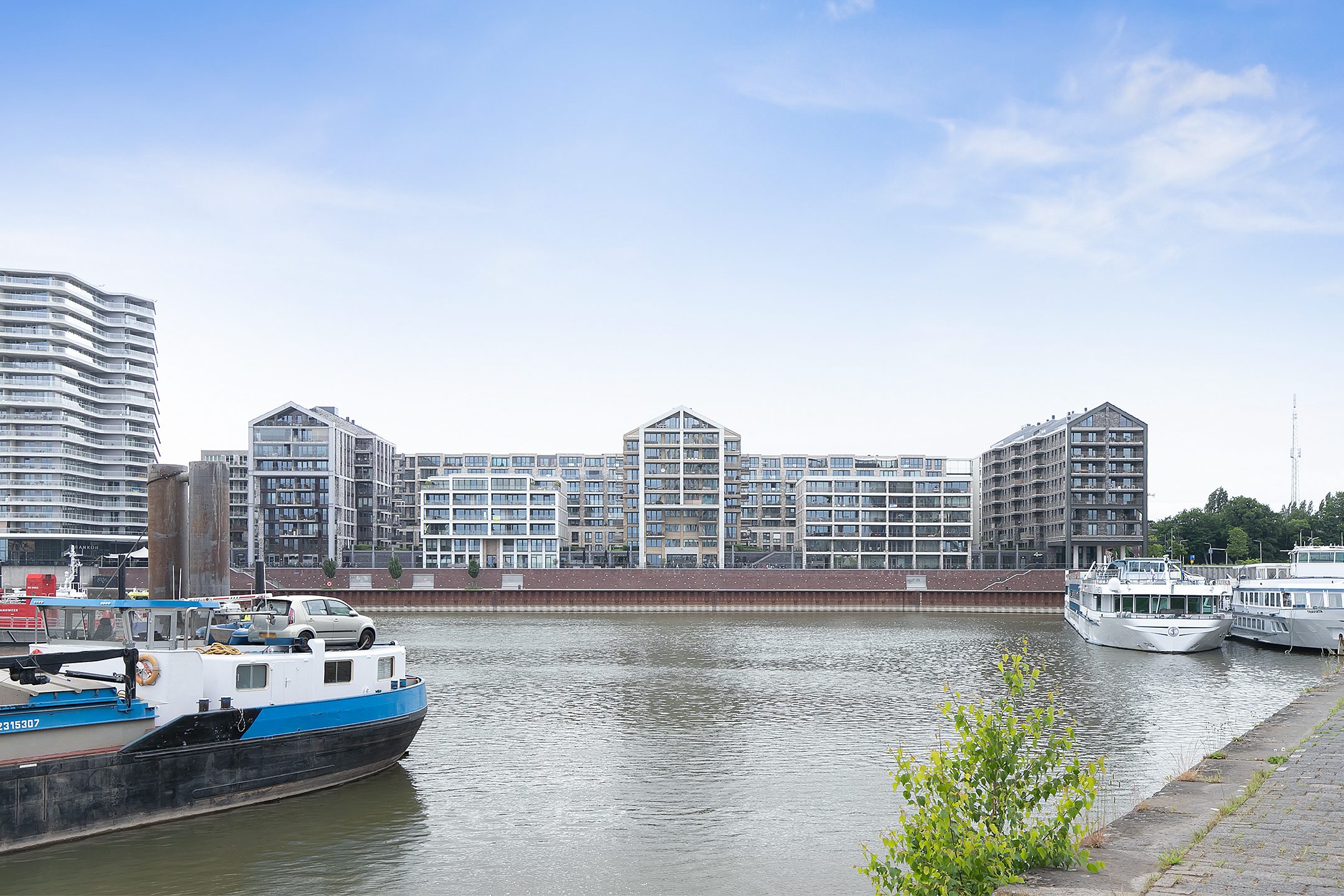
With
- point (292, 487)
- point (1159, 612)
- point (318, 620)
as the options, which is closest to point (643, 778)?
point (318, 620)

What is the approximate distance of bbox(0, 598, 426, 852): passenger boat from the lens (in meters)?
23.1

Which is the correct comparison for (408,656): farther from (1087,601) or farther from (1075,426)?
(1075,426)

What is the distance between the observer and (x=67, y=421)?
561 ft

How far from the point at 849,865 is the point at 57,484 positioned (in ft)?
580

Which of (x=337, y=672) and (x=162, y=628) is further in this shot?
(x=337, y=672)

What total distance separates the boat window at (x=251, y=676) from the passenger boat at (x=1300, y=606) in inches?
2518

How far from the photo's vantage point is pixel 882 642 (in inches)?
3236

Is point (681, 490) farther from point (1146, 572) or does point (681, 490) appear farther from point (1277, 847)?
point (1277, 847)

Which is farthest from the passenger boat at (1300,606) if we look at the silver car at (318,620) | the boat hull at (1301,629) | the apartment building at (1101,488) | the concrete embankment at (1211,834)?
the apartment building at (1101,488)

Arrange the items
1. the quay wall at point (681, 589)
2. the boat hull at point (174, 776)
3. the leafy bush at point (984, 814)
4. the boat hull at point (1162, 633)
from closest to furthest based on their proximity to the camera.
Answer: the leafy bush at point (984, 814) → the boat hull at point (174, 776) → the boat hull at point (1162, 633) → the quay wall at point (681, 589)

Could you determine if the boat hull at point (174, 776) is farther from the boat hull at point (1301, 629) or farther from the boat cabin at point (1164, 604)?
the boat hull at point (1301, 629)

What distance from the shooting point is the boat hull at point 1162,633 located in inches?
2704

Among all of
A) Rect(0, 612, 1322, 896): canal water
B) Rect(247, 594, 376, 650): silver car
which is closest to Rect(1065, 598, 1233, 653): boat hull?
Rect(0, 612, 1322, 896): canal water

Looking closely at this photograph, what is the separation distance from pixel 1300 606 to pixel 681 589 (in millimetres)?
80473
